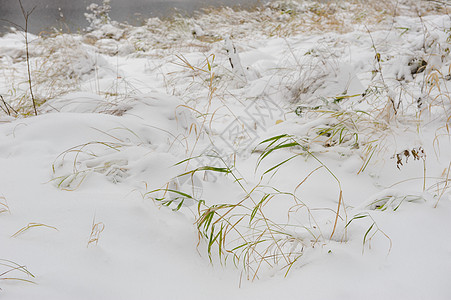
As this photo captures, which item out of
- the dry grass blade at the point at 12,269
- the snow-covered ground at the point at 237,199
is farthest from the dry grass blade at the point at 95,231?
the dry grass blade at the point at 12,269

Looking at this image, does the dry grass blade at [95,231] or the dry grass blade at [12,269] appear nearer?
the dry grass blade at [12,269]

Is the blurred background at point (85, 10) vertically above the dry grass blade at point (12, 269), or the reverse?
the blurred background at point (85, 10)

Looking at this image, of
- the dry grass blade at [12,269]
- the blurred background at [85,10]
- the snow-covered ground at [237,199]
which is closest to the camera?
the dry grass blade at [12,269]

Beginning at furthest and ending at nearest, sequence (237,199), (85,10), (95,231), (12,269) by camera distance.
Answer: (85,10), (237,199), (95,231), (12,269)

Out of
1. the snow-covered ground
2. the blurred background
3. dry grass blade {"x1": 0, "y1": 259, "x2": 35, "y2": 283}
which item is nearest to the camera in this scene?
dry grass blade {"x1": 0, "y1": 259, "x2": 35, "y2": 283}

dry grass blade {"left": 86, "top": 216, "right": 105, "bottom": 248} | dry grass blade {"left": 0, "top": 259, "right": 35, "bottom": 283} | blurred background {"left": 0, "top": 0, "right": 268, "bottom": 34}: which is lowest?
dry grass blade {"left": 86, "top": 216, "right": 105, "bottom": 248}

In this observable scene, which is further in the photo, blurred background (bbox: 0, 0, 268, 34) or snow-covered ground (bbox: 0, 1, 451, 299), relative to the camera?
blurred background (bbox: 0, 0, 268, 34)

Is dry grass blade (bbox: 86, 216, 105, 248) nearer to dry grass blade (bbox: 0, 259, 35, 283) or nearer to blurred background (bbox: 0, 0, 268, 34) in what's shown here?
dry grass blade (bbox: 0, 259, 35, 283)

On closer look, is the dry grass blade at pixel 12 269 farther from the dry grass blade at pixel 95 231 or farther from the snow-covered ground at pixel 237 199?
the dry grass blade at pixel 95 231

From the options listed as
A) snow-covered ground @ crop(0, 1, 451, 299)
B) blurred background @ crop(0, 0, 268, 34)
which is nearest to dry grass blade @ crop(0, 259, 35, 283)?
snow-covered ground @ crop(0, 1, 451, 299)

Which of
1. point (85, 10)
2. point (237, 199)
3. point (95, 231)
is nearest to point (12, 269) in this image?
point (95, 231)

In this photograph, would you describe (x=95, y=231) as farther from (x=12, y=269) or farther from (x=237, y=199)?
(x=237, y=199)

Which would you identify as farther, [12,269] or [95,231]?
[95,231]

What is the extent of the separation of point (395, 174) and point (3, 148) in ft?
5.58
